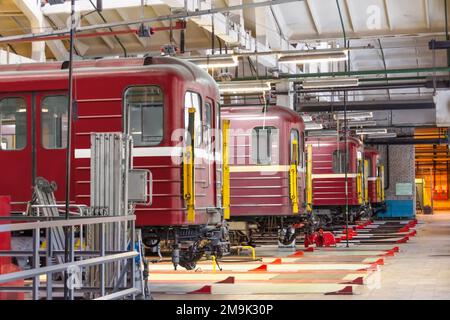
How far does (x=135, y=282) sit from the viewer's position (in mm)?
10820

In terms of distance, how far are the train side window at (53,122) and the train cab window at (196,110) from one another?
6.02 feet

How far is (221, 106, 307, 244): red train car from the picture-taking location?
2155 centimetres

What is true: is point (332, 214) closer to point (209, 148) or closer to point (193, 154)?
point (209, 148)

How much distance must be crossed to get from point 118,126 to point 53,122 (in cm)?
102

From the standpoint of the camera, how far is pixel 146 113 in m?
14.5

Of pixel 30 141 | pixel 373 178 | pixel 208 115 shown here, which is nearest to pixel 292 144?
pixel 208 115

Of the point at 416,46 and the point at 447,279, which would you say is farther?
the point at 416,46

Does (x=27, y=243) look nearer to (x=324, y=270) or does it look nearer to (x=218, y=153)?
(x=218, y=153)

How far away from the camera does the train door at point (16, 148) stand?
1473 cm

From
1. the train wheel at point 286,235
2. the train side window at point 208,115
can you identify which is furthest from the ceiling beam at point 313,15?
the train side window at point 208,115

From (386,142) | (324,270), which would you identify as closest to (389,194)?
(386,142)

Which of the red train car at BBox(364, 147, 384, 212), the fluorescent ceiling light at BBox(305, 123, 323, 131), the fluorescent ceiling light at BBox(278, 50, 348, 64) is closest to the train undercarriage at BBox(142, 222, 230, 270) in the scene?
the fluorescent ceiling light at BBox(278, 50, 348, 64)

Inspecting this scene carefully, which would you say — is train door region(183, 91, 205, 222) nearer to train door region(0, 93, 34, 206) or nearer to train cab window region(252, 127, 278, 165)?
train door region(0, 93, 34, 206)
